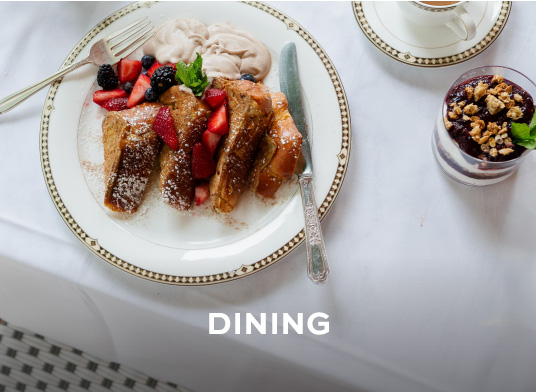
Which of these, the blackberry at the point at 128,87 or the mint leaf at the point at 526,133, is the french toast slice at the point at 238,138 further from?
the mint leaf at the point at 526,133

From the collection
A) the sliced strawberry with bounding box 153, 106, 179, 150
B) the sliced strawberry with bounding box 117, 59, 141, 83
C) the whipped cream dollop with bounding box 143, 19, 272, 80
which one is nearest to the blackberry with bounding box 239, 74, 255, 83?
the whipped cream dollop with bounding box 143, 19, 272, 80

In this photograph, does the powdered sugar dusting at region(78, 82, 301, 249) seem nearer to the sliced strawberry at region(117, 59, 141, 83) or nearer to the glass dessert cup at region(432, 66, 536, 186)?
the sliced strawberry at region(117, 59, 141, 83)

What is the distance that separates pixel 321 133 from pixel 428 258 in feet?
1.70

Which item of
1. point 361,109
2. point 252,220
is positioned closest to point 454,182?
point 361,109

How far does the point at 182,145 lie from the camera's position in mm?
1540

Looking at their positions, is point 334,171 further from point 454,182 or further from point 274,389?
point 274,389

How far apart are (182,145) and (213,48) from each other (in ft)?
1.23

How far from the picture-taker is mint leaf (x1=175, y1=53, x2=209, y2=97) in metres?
1.51

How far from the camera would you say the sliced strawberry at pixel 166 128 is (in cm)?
155

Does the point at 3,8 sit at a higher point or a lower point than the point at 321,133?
higher

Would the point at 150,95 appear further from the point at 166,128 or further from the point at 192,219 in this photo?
the point at 192,219

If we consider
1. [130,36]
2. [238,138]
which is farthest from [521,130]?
[130,36]

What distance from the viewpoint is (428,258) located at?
1.57m

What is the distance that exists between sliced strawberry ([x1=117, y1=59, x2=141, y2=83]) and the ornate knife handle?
749mm
